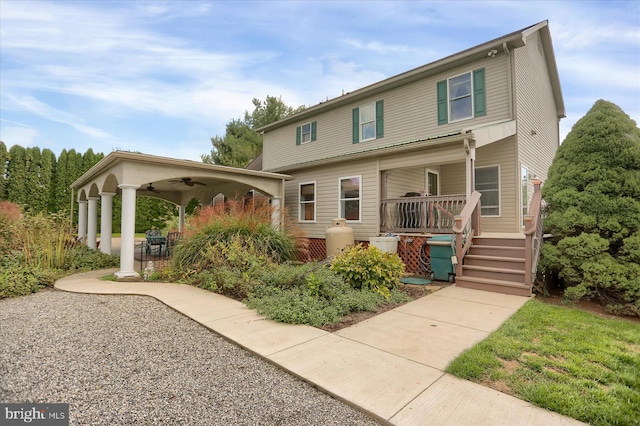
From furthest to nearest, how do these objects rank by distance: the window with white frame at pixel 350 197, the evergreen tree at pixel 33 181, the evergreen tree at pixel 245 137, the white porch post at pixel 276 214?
the evergreen tree at pixel 245 137
the evergreen tree at pixel 33 181
the window with white frame at pixel 350 197
the white porch post at pixel 276 214

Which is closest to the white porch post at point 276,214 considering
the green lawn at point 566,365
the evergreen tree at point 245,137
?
the green lawn at point 566,365

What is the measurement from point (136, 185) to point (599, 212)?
352 inches


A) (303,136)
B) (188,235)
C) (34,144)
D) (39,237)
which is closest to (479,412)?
(188,235)

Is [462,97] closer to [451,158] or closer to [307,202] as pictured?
[451,158]

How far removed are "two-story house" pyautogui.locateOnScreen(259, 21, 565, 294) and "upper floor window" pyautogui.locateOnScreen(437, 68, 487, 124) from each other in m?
0.03

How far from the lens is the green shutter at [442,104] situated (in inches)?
358

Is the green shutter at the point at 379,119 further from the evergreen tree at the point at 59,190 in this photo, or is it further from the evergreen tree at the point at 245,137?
the evergreen tree at the point at 59,190

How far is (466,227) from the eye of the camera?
6.63m

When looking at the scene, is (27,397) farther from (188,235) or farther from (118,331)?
(188,235)

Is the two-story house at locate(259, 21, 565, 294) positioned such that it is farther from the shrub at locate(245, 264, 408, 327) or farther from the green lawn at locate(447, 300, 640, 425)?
the shrub at locate(245, 264, 408, 327)

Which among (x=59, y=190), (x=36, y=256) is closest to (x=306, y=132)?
(x=36, y=256)

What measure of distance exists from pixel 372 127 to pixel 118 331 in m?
9.51

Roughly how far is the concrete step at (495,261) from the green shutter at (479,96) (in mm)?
4351

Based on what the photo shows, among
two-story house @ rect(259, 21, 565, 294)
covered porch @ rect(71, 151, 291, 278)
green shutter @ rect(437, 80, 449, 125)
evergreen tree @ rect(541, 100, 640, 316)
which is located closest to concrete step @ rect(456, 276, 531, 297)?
two-story house @ rect(259, 21, 565, 294)
